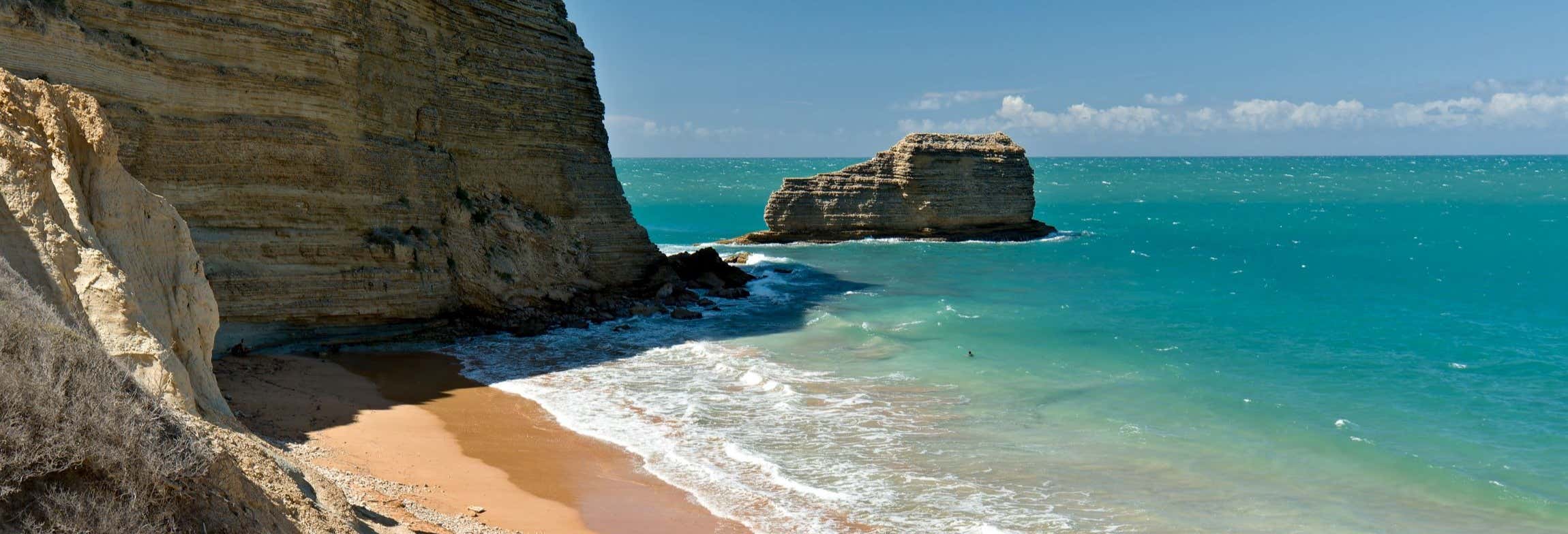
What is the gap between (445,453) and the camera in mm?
13625

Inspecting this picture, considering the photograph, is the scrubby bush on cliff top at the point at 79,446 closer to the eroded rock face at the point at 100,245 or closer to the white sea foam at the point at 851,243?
the eroded rock face at the point at 100,245

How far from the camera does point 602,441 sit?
14.9 metres

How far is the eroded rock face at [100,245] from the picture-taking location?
7.71 meters

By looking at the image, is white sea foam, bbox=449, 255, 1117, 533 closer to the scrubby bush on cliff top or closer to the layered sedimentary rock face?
the layered sedimentary rock face

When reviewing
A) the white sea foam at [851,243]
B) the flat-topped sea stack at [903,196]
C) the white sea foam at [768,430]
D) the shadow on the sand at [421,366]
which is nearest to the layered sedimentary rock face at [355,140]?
the shadow on the sand at [421,366]

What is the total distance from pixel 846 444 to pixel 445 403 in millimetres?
6434

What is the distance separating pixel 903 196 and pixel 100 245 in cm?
4451

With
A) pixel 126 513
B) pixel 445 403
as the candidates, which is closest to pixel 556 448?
pixel 445 403

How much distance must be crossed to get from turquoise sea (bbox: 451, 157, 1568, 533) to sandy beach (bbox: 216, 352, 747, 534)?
2.29 feet

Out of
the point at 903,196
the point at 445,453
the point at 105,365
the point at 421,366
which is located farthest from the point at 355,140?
the point at 903,196

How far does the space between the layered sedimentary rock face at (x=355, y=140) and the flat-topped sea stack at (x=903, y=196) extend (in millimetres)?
24456

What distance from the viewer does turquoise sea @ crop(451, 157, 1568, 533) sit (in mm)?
12680

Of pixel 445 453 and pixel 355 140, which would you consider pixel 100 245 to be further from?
pixel 355 140

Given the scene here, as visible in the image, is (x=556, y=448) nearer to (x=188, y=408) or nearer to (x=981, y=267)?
(x=188, y=408)
